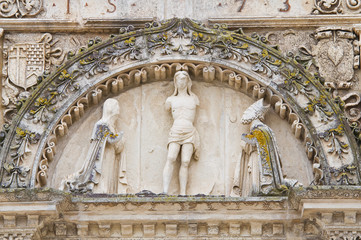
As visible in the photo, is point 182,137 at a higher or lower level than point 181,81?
lower

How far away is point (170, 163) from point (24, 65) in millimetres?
2525

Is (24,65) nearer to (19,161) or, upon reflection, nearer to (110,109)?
(110,109)

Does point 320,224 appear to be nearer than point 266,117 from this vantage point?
Yes

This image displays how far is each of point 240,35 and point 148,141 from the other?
6.34ft

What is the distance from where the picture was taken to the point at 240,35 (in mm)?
18438

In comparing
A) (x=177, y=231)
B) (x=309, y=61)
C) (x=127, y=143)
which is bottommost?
(x=177, y=231)

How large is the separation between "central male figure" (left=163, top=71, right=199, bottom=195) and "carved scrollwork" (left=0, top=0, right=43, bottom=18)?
90.5 inches

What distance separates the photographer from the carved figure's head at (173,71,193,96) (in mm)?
18266

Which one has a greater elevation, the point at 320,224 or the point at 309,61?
the point at 309,61

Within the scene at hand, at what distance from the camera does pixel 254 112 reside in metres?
18.0

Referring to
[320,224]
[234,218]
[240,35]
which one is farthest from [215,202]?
[240,35]

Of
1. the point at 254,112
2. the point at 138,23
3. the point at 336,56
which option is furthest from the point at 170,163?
the point at 336,56

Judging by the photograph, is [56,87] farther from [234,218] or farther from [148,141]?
[234,218]

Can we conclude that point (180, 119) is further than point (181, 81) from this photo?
No
